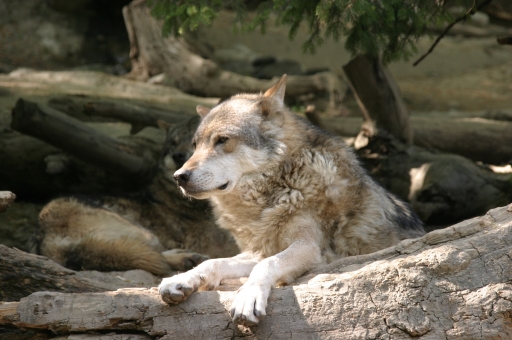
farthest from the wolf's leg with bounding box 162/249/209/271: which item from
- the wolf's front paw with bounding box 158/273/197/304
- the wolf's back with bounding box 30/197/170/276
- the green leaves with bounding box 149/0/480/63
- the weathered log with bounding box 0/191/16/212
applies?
the wolf's front paw with bounding box 158/273/197/304

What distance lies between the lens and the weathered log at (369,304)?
124 inches

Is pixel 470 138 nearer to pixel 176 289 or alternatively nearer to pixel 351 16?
pixel 351 16

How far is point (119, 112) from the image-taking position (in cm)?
895

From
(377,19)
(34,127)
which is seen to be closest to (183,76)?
(34,127)

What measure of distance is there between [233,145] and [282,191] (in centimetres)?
51

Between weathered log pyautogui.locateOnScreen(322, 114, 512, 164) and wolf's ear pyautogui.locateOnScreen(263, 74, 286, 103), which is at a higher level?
wolf's ear pyautogui.locateOnScreen(263, 74, 286, 103)

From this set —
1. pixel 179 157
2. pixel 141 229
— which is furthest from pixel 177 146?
pixel 141 229

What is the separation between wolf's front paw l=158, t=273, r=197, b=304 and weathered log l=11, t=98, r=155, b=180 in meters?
4.34

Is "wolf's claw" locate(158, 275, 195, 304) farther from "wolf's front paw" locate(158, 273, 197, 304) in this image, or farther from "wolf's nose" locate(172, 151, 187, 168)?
"wolf's nose" locate(172, 151, 187, 168)

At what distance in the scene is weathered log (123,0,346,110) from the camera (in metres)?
12.1

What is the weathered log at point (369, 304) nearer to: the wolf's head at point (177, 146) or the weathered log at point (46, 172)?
the wolf's head at point (177, 146)

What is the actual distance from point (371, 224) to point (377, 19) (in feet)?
7.00

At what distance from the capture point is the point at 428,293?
128 inches

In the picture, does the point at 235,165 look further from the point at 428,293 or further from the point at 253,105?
the point at 428,293
